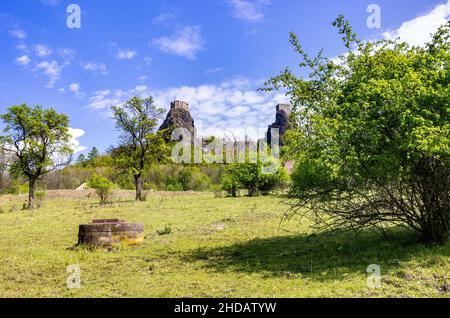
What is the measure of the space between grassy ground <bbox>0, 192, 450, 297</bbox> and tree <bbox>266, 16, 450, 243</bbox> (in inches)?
44.7

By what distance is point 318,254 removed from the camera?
10.2 meters

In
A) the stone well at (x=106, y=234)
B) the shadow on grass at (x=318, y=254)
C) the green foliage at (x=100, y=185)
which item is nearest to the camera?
the shadow on grass at (x=318, y=254)

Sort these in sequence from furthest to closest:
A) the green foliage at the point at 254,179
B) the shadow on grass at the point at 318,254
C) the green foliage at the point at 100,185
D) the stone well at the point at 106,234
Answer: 1. the green foliage at the point at 254,179
2. the green foliage at the point at 100,185
3. the stone well at the point at 106,234
4. the shadow on grass at the point at 318,254

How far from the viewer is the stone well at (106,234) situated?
1234cm

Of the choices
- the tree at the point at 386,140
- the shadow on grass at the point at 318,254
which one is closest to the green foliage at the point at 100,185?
the shadow on grass at the point at 318,254

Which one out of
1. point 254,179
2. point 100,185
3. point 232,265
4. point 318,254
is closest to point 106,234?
point 232,265

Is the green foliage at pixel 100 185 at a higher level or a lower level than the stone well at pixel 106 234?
higher

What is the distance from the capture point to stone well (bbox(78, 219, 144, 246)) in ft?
40.5

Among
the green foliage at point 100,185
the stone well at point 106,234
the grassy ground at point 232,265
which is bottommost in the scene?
the grassy ground at point 232,265

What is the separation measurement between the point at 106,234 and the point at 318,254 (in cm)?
666

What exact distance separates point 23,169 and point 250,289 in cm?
3358

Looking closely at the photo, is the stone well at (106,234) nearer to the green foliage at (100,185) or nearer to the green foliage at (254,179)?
the green foliage at (100,185)

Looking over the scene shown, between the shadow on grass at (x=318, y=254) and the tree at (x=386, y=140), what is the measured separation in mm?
783

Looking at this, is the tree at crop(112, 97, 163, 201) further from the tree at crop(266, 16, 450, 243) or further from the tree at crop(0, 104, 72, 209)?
the tree at crop(266, 16, 450, 243)
